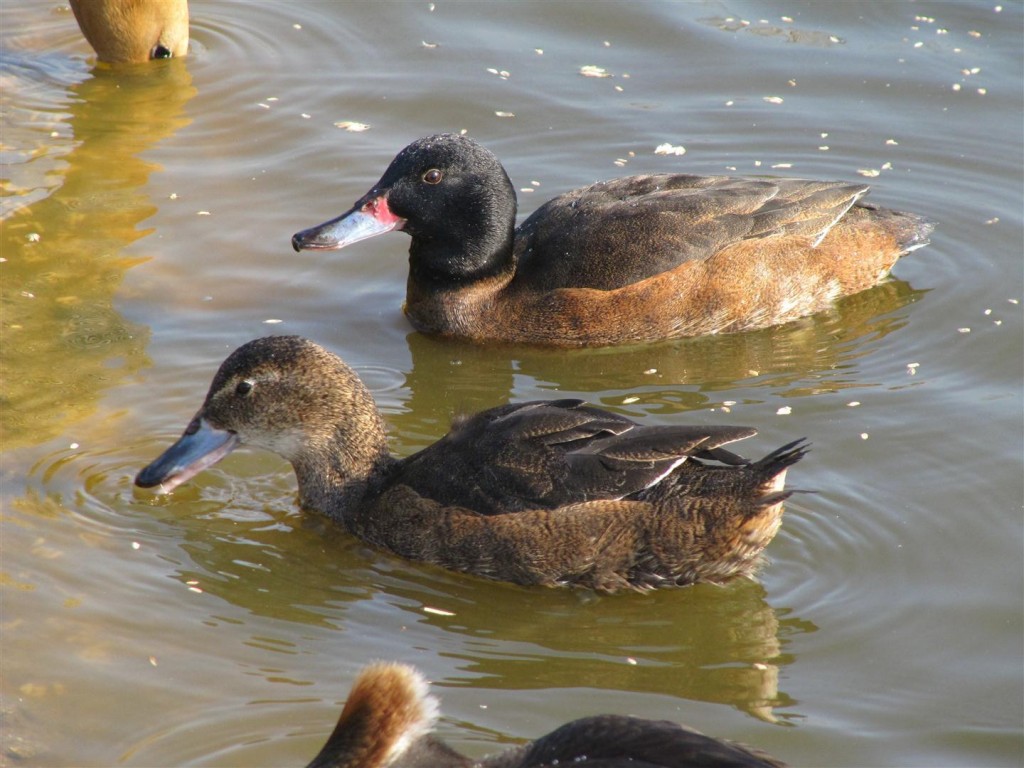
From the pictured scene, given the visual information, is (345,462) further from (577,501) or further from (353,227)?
(353,227)

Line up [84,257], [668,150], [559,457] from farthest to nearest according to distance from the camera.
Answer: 1. [668,150]
2. [84,257]
3. [559,457]

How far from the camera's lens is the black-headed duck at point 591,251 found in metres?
9.09

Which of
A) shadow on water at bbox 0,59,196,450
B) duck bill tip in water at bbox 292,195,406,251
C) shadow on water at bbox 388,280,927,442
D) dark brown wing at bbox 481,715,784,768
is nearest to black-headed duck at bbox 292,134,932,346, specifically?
duck bill tip in water at bbox 292,195,406,251

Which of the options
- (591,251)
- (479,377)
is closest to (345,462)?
(479,377)

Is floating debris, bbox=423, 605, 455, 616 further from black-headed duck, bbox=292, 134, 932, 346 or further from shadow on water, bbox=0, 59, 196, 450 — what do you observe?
black-headed duck, bbox=292, 134, 932, 346

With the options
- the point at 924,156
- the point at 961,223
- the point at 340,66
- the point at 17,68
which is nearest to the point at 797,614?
the point at 961,223

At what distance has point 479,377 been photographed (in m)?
8.88

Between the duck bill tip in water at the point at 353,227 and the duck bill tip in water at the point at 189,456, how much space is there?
7.16 feet

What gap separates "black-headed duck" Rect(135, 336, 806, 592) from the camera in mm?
6484

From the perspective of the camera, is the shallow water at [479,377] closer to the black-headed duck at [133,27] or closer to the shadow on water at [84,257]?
the shadow on water at [84,257]

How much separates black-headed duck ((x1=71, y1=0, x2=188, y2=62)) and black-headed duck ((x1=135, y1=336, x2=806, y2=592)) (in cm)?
606

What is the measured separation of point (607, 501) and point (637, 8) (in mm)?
7650

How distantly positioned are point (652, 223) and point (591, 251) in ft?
1.31

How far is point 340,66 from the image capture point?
12383 millimetres
